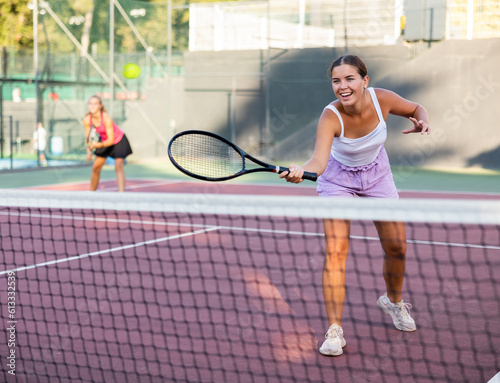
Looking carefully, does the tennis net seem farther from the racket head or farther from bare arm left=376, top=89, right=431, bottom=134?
bare arm left=376, top=89, right=431, bottom=134

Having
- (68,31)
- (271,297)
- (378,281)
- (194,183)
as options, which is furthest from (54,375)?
(68,31)

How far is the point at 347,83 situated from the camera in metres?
3.31

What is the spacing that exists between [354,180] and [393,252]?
0.44 meters

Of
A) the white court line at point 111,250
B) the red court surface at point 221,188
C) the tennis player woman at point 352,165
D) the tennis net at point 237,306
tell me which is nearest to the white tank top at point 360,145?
the tennis player woman at point 352,165

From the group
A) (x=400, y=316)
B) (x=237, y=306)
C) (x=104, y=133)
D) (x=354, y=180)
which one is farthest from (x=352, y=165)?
(x=104, y=133)

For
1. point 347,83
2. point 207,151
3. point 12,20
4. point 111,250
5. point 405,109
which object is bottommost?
point 111,250

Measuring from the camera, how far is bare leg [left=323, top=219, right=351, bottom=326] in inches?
134

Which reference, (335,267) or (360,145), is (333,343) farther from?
(360,145)

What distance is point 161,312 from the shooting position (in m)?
4.05

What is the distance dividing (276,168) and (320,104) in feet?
46.0

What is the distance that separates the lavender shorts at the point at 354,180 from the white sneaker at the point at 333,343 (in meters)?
0.68

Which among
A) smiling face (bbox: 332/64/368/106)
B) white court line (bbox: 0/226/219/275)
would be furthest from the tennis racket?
white court line (bbox: 0/226/219/275)

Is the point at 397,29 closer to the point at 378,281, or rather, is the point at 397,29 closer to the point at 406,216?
the point at 378,281

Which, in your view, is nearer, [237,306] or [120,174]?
[237,306]
